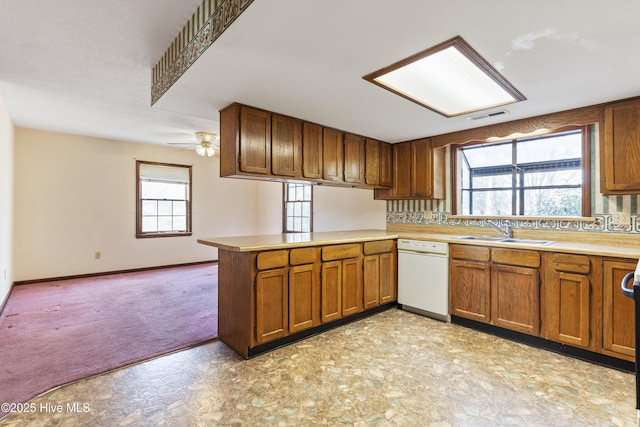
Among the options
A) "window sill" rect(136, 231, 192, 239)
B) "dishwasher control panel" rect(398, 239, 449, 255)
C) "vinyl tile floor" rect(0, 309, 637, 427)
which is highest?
"dishwasher control panel" rect(398, 239, 449, 255)

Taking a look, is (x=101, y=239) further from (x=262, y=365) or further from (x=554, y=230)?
(x=554, y=230)

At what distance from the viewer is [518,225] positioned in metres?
3.48

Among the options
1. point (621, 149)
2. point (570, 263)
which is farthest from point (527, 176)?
point (570, 263)

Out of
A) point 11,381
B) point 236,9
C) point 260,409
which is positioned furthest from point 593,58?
point 11,381

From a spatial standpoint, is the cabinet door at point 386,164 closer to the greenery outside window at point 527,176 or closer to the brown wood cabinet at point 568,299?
the greenery outside window at point 527,176

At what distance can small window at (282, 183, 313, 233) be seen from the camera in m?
6.12

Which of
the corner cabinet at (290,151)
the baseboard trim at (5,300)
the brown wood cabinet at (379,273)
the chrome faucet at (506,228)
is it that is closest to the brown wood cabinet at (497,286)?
the chrome faucet at (506,228)

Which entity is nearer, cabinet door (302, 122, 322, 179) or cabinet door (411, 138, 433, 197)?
cabinet door (302, 122, 322, 179)

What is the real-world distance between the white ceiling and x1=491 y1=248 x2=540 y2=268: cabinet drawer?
135 cm

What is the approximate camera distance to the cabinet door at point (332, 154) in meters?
3.60

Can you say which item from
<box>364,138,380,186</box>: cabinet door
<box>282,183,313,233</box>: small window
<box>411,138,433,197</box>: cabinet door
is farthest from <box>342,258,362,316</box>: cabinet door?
<box>282,183,313,233</box>: small window

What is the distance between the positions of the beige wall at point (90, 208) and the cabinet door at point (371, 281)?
1.32 m

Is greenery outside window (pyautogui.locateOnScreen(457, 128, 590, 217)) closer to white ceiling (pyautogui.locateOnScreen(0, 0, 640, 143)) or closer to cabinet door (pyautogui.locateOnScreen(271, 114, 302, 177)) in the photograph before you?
white ceiling (pyautogui.locateOnScreen(0, 0, 640, 143))

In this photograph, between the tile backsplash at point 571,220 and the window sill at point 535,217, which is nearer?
the tile backsplash at point 571,220
